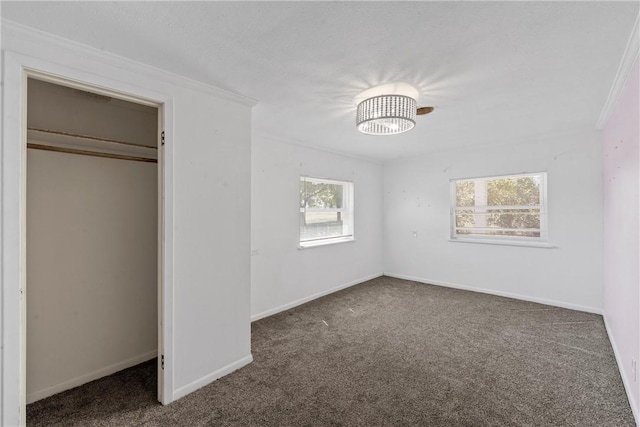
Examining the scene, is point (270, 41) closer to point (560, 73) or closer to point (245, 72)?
point (245, 72)

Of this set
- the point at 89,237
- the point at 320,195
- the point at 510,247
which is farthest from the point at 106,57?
the point at 510,247

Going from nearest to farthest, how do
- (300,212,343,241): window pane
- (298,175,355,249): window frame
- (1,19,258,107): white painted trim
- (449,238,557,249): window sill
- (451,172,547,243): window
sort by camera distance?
(1,19,258,107): white painted trim
(449,238,557,249): window sill
(451,172,547,243): window
(300,212,343,241): window pane
(298,175,355,249): window frame

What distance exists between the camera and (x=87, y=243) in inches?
90.5

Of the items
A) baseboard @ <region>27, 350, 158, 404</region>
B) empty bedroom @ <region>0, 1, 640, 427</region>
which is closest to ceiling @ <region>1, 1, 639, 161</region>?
empty bedroom @ <region>0, 1, 640, 427</region>

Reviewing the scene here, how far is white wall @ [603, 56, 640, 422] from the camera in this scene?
6.29ft

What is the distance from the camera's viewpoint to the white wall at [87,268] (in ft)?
6.79

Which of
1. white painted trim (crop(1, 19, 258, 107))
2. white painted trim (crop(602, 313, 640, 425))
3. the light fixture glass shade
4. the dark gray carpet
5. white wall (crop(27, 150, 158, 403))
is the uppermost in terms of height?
white painted trim (crop(1, 19, 258, 107))

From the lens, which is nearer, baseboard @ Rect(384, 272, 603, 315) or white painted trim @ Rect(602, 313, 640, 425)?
white painted trim @ Rect(602, 313, 640, 425)

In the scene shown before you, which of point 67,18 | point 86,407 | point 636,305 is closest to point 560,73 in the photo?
point 636,305

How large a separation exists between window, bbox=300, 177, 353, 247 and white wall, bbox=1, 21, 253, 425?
70.4 inches

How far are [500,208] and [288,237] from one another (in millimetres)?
3226

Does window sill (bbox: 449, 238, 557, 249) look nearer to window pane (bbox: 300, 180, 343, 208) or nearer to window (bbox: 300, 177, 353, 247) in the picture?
window (bbox: 300, 177, 353, 247)

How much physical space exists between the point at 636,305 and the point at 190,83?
11.4ft

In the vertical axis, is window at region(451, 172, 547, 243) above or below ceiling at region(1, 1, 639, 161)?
below
